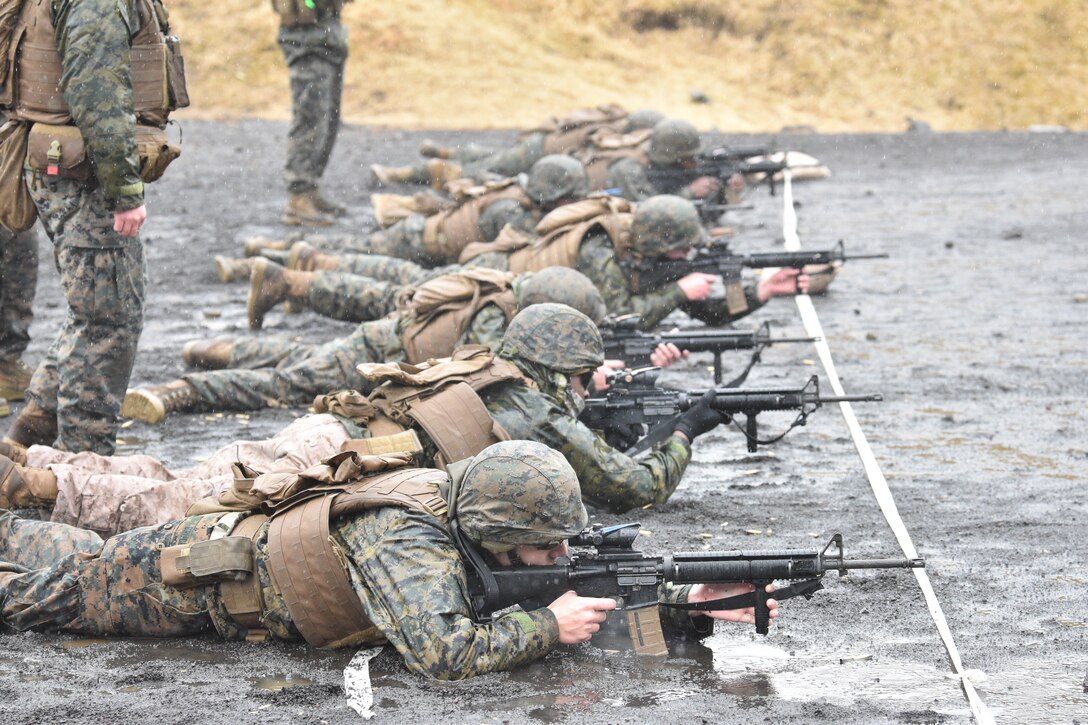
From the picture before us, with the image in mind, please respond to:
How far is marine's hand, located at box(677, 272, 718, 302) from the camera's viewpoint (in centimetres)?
861

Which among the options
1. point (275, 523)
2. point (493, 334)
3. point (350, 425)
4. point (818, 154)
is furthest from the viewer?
point (818, 154)

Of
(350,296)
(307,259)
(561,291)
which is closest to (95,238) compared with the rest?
(561,291)

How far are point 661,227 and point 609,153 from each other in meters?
4.81

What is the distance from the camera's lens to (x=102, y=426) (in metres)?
6.04

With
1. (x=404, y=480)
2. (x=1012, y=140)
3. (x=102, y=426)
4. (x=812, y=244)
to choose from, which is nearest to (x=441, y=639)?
(x=404, y=480)

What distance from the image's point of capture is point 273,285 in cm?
927

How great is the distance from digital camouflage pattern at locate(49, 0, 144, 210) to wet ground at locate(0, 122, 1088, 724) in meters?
1.69

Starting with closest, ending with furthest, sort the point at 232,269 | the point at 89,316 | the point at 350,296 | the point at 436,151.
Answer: the point at 89,316 → the point at 350,296 → the point at 232,269 → the point at 436,151

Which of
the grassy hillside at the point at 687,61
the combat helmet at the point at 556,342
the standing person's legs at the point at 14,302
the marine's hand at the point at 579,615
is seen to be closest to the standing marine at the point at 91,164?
the standing person's legs at the point at 14,302

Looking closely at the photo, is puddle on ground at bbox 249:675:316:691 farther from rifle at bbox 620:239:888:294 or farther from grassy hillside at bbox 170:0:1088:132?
grassy hillside at bbox 170:0:1088:132

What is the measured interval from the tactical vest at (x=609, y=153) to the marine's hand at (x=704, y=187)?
0.56 m

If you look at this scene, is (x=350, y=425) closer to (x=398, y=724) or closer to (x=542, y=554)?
(x=542, y=554)

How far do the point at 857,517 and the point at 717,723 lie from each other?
2.24 metres

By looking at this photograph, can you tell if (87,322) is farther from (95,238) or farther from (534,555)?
(534,555)
